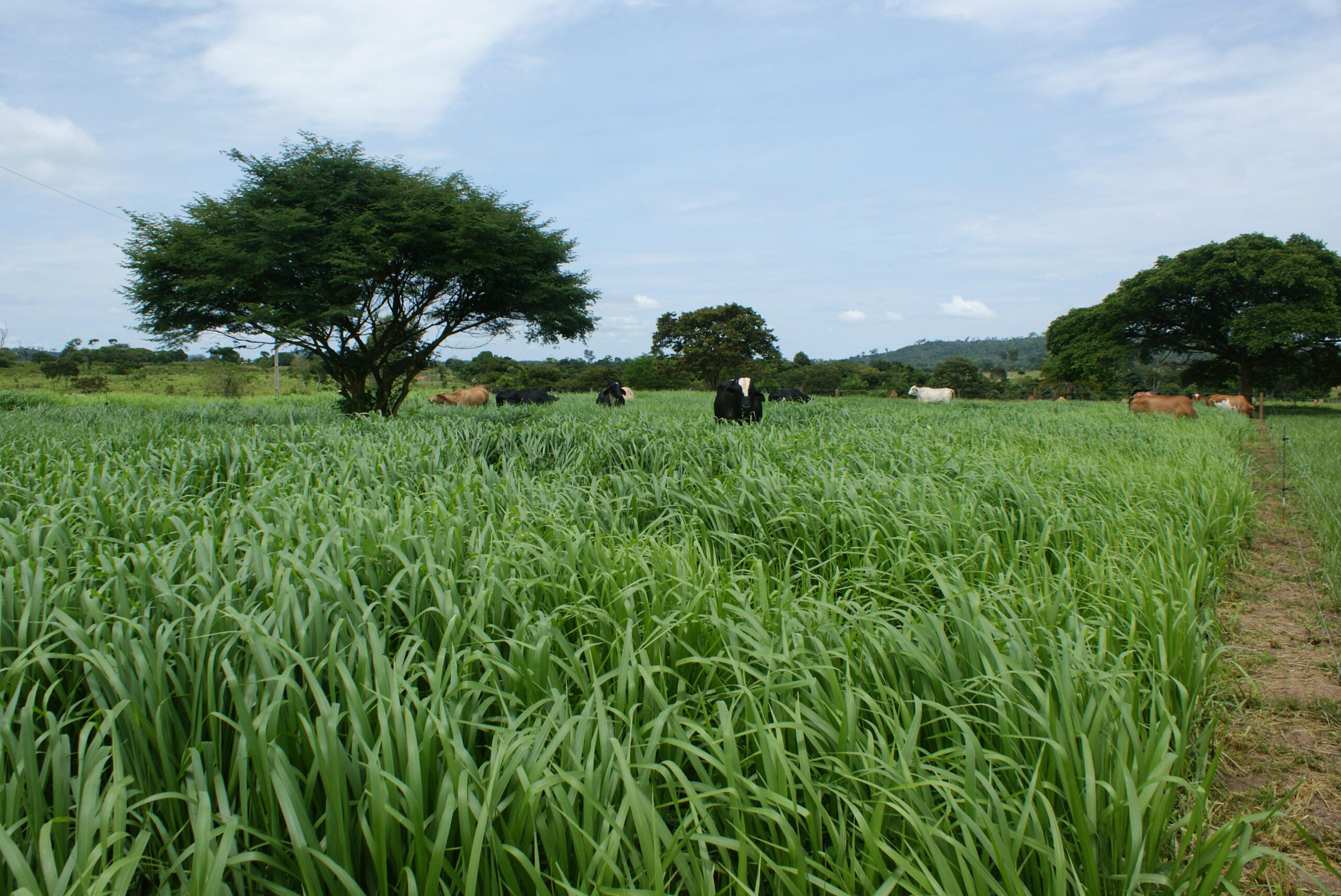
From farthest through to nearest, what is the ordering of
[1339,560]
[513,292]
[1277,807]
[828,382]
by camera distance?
[828,382]
[513,292]
[1339,560]
[1277,807]

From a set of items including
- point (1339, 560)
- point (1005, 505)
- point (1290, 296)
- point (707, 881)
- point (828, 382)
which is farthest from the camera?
point (828, 382)

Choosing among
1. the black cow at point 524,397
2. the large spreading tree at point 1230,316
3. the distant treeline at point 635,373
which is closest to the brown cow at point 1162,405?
the black cow at point 524,397

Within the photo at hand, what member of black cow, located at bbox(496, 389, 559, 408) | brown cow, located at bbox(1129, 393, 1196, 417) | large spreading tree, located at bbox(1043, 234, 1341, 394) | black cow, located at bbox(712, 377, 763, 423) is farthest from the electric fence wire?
large spreading tree, located at bbox(1043, 234, 1341, 394)

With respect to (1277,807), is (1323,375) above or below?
above

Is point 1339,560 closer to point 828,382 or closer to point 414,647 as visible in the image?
point 414,647

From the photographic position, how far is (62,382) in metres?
31.4

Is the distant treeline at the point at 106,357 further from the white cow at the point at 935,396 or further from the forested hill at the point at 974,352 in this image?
the forested hill at the point at 974,352

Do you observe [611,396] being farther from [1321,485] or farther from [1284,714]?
[1284,714]

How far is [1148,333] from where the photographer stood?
32312mm

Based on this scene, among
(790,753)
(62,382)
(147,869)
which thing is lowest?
(147,869)

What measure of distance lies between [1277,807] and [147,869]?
93.7 inches

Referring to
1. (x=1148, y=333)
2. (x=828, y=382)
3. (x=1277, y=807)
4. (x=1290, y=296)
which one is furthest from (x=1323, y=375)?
(x=1277, y=807)

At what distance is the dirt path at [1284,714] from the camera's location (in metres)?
1.89

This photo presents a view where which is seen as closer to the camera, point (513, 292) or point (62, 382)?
point (513, 292)
